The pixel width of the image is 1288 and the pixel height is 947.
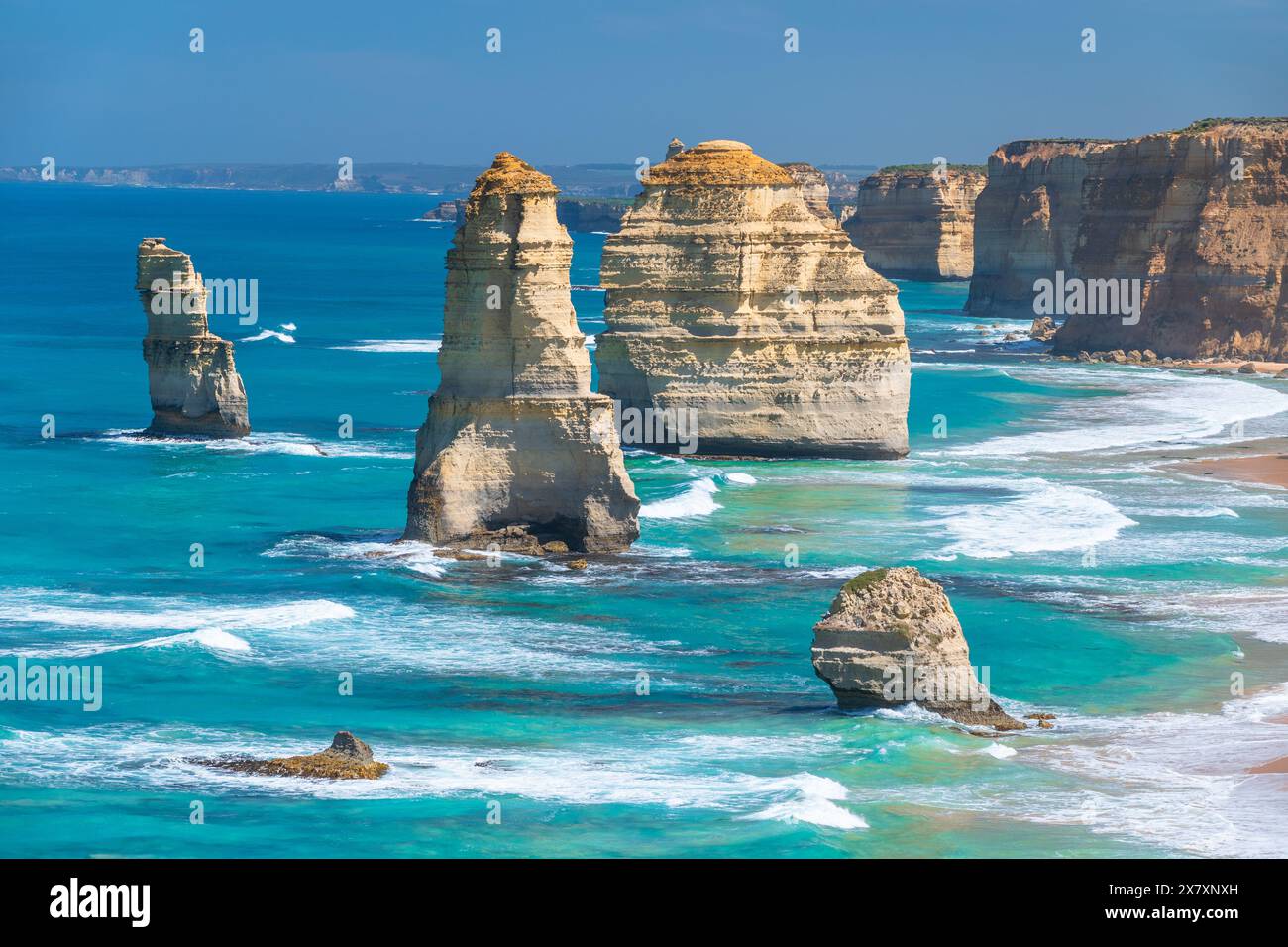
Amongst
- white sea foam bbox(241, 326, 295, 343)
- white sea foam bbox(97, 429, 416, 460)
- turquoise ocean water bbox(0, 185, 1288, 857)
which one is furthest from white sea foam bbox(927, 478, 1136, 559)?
white sea foam bbox(241, 326, 295, 343)

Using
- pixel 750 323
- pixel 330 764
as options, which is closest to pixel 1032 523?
pixel 750 323

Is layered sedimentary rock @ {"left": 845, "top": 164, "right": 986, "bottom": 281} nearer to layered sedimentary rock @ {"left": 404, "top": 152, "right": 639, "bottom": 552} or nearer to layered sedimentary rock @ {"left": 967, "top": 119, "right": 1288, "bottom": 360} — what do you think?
layered sedimentary rock @ {"left": 967, "top": 119, "right": 1288, "bottom": 360}

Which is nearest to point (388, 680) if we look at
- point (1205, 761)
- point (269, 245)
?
Result: point (1205, 761)

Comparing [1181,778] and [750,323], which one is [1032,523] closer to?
[750,323]

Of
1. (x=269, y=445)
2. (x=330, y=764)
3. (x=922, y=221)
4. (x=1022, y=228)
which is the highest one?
(x=922, y=221)

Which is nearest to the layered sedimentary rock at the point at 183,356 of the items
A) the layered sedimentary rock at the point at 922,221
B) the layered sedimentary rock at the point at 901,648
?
the layered sedimentary rock at the point at 901,648
